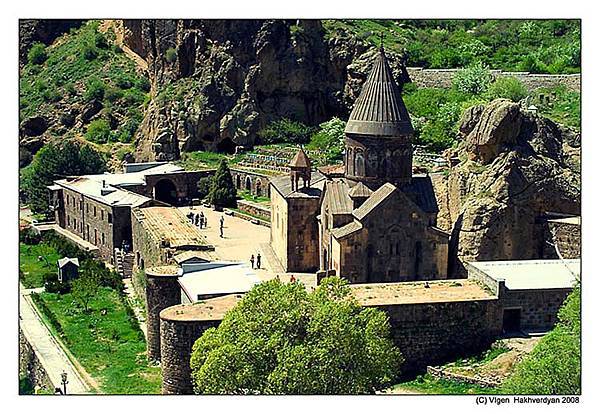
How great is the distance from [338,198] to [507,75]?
29011 mm

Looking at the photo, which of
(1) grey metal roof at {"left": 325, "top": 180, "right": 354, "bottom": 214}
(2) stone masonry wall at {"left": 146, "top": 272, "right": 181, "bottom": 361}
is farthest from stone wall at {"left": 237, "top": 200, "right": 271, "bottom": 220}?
(2) stone masonry wall at {"left": 146, "top": 272, "right": 181, "bottom": 361}

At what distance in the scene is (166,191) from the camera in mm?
55625

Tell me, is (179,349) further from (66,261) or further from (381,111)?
(66,261)

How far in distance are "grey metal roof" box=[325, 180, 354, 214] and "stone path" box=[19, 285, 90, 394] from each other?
9670 millimetres

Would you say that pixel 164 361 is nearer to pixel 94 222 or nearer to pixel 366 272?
pixel 366 272

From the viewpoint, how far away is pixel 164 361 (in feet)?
91.2

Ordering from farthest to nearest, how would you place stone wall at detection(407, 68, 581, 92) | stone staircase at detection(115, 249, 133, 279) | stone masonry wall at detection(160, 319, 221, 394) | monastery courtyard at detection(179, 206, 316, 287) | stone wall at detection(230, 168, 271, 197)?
stone wall at detection(407, 68, 581, 92) < stone wall at detection(230, 168, 271, 197) < stone staircase at detection(115, 249, 133, 279) < monastery courtyard at detection(179, 206, 316, 287) < stone masonry wall at detection(160, 319, 221, 394)

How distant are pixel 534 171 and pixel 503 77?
25.3 metres

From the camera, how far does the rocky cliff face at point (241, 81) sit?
207 feet

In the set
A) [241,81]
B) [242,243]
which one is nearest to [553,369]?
[242,243]

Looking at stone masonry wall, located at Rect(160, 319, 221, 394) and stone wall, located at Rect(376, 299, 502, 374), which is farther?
stone wall, located at Rect(376, 299, 502, 374)

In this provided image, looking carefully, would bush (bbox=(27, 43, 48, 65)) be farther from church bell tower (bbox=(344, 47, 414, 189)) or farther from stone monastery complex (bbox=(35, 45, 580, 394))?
church bell tower (bbox=(344, 47, 414, 189))

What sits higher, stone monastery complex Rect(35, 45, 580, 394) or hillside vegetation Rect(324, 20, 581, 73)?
hillside vegetation Rect(324, 20, 581, 73)

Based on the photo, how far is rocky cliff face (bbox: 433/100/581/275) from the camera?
3309cm
